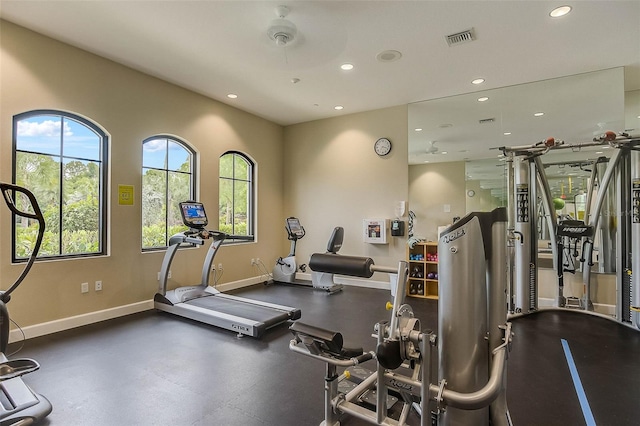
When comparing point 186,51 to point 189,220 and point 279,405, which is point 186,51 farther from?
point 279,405

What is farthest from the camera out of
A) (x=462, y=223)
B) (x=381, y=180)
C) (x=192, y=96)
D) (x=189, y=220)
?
(x=381, y=180)

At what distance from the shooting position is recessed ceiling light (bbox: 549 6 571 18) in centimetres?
303

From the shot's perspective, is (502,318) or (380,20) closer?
(502,318)

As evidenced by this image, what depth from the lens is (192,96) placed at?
522cm

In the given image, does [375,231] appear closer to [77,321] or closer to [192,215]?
[192,215]

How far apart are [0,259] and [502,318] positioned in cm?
449

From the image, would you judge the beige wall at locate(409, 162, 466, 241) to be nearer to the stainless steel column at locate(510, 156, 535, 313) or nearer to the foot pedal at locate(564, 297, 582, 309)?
the stainless steel column at locate(510, 156, 535, 313)

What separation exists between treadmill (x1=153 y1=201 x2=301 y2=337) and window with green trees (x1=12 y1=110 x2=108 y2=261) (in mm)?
971

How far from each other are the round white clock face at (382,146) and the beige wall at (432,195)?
0.54 metres

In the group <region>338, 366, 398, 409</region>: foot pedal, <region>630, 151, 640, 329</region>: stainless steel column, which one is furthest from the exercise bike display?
<region>630, 151, 640, 329</region>: stainless steel column

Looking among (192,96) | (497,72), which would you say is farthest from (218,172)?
(497,72)

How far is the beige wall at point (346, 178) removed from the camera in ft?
19.3

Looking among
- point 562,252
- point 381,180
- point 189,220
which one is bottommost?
point 562,252

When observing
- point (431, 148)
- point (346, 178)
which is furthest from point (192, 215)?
point (431, 148)
